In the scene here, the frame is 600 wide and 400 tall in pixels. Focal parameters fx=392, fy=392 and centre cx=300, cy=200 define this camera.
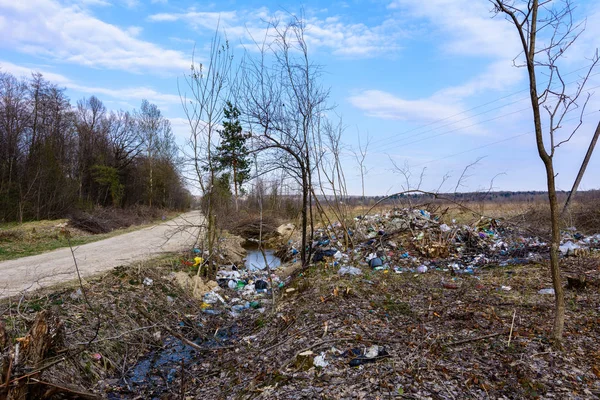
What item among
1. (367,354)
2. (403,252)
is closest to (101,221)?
(403,252)

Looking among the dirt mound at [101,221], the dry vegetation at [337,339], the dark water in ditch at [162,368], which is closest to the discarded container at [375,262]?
the dry vegetation at [337,339]

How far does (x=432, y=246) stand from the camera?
371 inches

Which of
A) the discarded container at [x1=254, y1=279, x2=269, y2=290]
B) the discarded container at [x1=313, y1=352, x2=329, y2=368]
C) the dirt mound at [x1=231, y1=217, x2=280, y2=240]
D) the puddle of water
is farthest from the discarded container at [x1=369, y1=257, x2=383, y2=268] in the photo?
the dirt mound at [x1=231, y1=217, x2=280, y2=240]

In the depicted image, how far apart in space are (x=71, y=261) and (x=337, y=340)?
743 centimetres

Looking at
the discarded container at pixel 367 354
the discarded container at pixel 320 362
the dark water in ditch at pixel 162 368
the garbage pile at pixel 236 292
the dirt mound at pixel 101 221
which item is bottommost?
the dark water in ditch at pixel 162 368

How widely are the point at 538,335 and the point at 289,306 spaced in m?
3.27

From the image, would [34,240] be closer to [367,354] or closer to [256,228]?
[256,228]

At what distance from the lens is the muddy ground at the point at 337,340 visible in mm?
3182

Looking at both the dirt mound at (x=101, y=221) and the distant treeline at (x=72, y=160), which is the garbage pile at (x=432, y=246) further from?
the dirt mound at (x=101, y=221)

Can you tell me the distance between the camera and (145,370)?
468cm

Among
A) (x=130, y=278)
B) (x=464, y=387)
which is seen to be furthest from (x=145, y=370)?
(x=464, y=387)

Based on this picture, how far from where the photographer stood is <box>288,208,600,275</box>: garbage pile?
27.3 feet

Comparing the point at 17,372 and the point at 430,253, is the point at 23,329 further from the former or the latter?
the point at 430,253

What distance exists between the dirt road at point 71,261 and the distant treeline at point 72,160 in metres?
2.21
